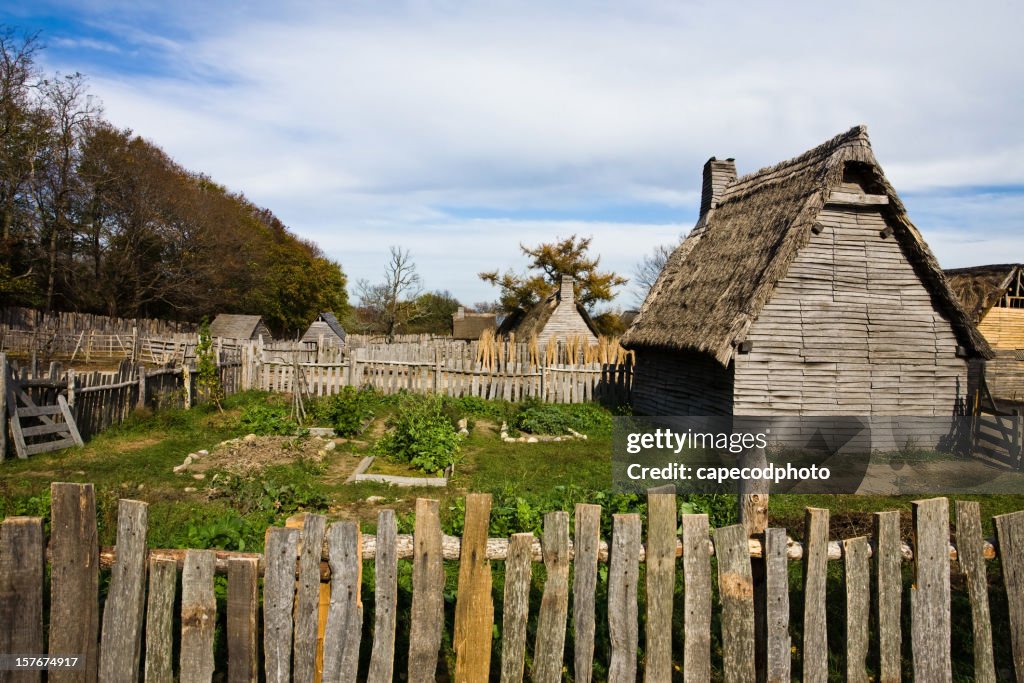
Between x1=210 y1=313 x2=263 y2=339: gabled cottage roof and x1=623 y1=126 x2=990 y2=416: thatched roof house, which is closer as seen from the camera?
x1=623 y1=126 x2=990 y2=416: thatched roof house

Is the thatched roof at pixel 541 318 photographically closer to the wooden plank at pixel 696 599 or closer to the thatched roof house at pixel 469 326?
the thatched roof house at pixel 469 326

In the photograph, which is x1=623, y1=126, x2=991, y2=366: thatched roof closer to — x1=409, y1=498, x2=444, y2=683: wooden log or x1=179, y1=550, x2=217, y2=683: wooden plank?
x1=409, y1=498, x2=444, y2=683: wooden log

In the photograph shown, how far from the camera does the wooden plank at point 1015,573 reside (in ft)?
11.0

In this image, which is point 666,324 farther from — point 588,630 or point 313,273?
point 313,273

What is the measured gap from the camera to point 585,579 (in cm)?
307

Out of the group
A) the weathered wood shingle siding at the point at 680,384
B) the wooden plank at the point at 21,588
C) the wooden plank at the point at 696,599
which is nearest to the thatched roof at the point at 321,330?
the weathered wood shingle siding at the point at 680,384

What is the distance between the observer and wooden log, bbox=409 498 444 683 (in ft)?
9.93

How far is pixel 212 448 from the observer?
10477mm

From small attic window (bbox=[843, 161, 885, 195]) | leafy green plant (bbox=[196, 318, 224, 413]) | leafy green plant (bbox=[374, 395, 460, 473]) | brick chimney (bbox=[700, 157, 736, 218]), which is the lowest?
leafy green plant (bbox=[374, 395, 460, 473])

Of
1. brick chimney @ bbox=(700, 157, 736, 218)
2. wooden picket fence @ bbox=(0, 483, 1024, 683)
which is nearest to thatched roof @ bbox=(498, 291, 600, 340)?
brick chimney @ bbox=(700, 157, 736, 218)

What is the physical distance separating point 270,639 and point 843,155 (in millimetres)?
11614

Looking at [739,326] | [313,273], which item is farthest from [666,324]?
[313,273]

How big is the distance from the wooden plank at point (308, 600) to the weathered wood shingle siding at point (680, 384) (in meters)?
8.82

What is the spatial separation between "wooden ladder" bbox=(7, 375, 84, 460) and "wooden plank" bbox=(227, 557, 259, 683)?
8.91 m
